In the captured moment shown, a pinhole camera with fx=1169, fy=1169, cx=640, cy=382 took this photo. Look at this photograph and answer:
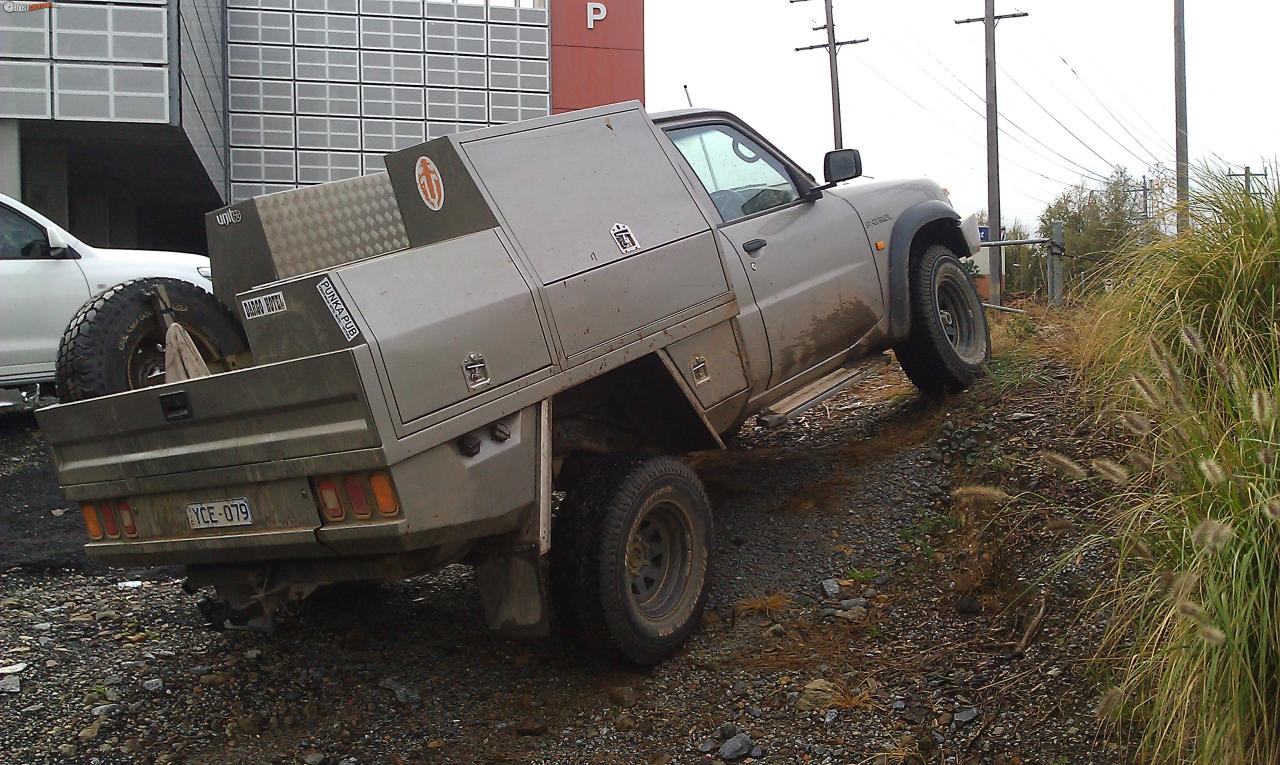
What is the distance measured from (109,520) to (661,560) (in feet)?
7.18

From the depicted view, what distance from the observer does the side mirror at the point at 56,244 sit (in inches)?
335

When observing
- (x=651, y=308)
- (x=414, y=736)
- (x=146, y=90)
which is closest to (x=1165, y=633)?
(x=651, y=308)

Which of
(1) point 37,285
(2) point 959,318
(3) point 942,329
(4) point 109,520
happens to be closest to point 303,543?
(4) point 109,520

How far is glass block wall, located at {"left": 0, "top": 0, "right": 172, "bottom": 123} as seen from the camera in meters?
15.7

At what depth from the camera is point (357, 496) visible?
3.83 m

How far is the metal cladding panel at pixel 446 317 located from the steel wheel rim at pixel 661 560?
0.95 metres

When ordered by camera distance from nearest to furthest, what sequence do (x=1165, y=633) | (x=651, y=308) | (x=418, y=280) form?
(x=1165, y=633)
(x=418, y=280)
(x=651, y=308)

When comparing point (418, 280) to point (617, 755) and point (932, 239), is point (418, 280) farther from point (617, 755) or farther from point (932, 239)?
point (932, 239)

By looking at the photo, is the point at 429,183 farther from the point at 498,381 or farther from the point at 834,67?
the point at 834,67

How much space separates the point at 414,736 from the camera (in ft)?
14.5

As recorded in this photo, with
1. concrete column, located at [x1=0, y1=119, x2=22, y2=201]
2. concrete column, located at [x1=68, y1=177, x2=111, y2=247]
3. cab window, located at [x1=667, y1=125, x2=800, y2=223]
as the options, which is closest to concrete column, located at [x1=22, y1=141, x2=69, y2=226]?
concrete column, located at [x1=0, y1=119, x2=22, y2=201]

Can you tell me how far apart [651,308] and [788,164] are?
1.79 m

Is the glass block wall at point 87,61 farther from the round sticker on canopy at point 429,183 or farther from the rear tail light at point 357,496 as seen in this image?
the rear tail light at point 357,496

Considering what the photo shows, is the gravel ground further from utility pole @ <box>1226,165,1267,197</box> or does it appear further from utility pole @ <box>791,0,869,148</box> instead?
utility pole @ <box>791,0,869,148</box>
